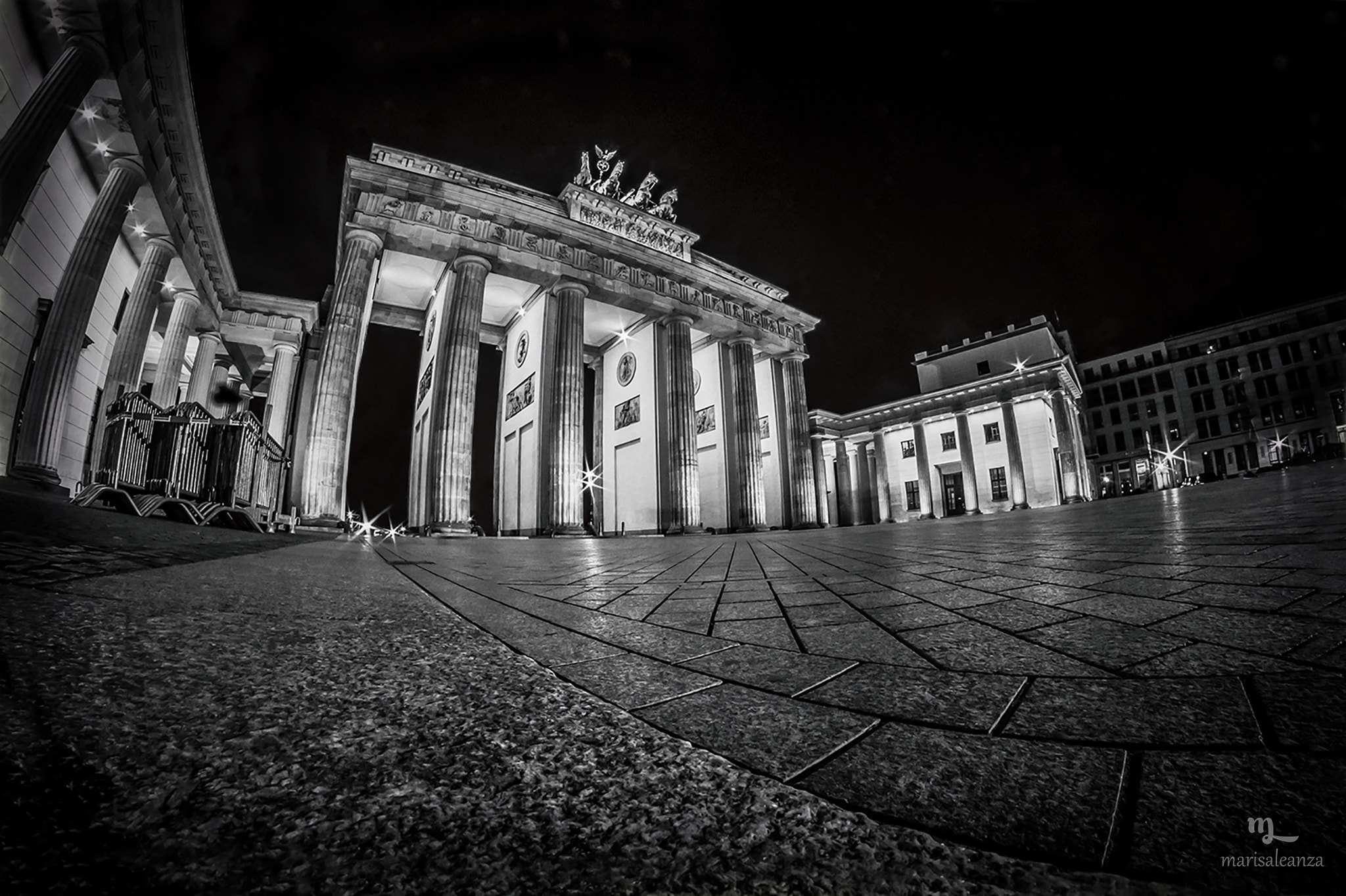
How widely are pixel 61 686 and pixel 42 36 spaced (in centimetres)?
1597

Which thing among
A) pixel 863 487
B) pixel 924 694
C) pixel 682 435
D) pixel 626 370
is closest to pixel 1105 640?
pixel 924 694

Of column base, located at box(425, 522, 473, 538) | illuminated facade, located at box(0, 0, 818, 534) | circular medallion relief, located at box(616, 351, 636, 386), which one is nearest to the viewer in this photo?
illuminated facade, located at box(0, 0, 818, 534)

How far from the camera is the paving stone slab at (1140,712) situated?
83 centimetres

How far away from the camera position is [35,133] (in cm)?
817

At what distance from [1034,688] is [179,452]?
35.2 feet

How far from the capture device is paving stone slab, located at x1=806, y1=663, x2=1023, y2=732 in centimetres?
98

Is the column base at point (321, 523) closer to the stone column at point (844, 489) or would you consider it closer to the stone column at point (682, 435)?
the stone column at point (682, 435)

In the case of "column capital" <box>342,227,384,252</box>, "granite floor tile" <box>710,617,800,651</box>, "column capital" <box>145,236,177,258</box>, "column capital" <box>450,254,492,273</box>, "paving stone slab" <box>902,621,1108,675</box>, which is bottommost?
"granite floor tile" <box>710,617,800,651</box>

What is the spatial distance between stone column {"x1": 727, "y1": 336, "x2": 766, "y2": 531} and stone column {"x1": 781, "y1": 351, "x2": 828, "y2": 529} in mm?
2051

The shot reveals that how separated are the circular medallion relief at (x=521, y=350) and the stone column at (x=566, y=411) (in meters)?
2.81

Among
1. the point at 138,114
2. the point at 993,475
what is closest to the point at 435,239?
the point at 138,114

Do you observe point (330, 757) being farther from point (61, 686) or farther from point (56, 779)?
point (61, 686)

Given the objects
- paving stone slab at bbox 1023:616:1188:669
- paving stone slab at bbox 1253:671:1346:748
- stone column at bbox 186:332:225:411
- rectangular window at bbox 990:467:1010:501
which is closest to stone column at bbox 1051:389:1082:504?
rectangular window at bbox 990:467:1010:501

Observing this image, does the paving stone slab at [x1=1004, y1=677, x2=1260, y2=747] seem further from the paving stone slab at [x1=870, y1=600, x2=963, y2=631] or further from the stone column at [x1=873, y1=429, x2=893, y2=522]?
the stone column at [x1=873, y1=429, x2=893, y2=522]
